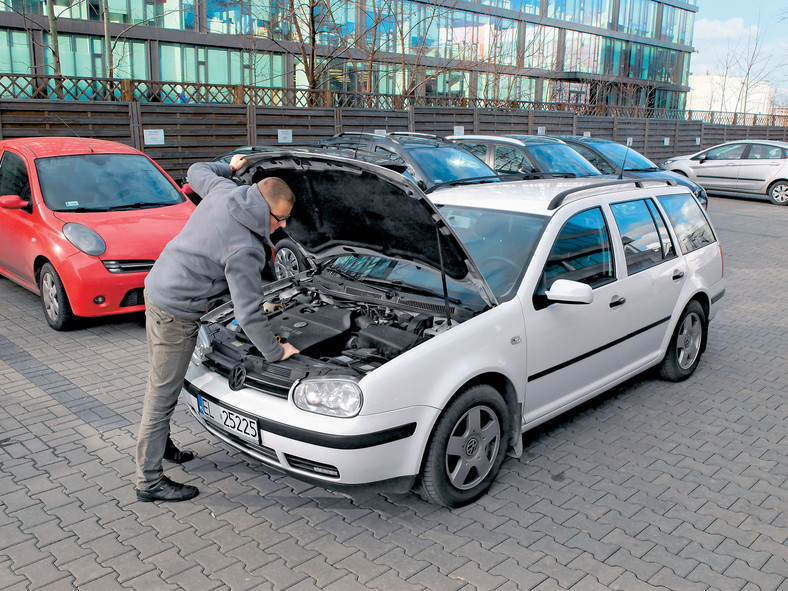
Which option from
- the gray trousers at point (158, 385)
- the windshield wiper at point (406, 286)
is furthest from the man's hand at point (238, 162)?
the gray trousers at point (158, 385)

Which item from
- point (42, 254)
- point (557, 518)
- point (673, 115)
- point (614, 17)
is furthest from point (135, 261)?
point (614, 17)

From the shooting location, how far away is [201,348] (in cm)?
424

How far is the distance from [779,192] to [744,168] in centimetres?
110

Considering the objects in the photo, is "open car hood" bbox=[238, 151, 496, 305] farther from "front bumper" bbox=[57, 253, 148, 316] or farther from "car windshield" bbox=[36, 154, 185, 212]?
"car windshield" bbox=[36, 154, 185, 212]

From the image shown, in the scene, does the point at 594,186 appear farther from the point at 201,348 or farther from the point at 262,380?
the point at 201,348

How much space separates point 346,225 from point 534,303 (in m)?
1.31

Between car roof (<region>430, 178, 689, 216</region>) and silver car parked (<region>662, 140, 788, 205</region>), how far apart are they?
51.2 ft

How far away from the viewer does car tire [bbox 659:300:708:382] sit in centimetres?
574

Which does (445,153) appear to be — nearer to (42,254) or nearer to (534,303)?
(42,254)

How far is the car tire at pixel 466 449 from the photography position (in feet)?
12.1

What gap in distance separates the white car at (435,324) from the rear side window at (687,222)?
114 mm

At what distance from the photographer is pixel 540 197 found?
16.0 ft

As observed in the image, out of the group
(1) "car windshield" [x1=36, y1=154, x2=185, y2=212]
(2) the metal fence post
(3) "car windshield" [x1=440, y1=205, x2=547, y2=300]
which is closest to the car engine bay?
(3) "car windshield" [x1=440, y1=205, x2=547, y2=300]

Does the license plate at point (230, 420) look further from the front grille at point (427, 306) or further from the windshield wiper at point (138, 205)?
the windshield wiper at point (138, 205)
